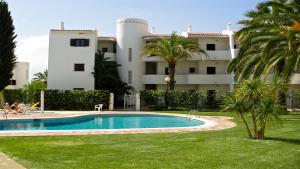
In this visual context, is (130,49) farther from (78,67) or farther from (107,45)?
(78,67)

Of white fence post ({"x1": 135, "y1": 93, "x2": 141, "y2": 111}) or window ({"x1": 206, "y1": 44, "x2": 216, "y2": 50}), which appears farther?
window ({"x1": 206, "y1": 44, "x2": 216, "y2": 50})

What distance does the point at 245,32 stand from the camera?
79.8 ft

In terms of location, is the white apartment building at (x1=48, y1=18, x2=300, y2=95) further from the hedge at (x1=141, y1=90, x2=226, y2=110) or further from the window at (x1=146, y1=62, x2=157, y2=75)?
the hedge at (x1=141, y1=90, x2=226, y2=110)

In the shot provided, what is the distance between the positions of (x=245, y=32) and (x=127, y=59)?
18.6 meters

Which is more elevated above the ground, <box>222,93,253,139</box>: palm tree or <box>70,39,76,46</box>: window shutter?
<box>70,39,76,46</box>: window shutter

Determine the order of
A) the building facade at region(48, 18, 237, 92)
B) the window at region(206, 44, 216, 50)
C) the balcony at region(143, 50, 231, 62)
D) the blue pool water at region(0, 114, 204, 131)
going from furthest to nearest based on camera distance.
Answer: the window at region(206, 44, 216, 50) → the balcony at region(143, 50, 231, 62) → the building facade at region(48, 18, 237, 92) → the blue pool water at region(0, 114, 204, 131)

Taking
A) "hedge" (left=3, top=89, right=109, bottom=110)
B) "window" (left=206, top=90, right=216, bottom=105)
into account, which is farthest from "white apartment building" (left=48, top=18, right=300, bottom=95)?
"window" (left=206, top=90, right=216, bottom=105)

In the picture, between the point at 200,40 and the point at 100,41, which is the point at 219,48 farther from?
the point at 100,41

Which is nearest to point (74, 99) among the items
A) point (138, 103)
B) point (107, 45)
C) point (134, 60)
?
point (138, 103)

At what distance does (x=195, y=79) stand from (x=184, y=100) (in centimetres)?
672

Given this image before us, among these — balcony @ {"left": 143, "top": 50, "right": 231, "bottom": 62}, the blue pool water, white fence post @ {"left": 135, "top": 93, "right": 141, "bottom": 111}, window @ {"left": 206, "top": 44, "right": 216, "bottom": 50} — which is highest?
window @ {"left": 206, "top": 44, "right": 216, "bottom": 50}

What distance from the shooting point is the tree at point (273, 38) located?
21.4 m

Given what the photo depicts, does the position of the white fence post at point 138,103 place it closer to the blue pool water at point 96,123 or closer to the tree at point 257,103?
the blue pool water at point 96,123

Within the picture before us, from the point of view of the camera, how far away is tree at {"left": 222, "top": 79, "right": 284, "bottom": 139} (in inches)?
505
